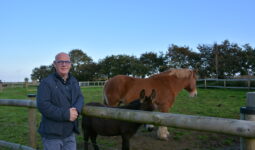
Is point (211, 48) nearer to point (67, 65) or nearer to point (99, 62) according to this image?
point (99, 62)

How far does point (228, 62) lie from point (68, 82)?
133 feet

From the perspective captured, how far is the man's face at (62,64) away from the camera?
296 centimetres

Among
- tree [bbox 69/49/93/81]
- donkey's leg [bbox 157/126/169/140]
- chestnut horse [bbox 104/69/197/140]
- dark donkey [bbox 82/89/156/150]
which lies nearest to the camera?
dark donkey [bbox 82/89/156/150]

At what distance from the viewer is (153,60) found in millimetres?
56406

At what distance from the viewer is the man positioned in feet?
9.24

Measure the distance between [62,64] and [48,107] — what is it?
0.51 meters

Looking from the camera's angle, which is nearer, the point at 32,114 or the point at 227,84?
the point at 32,114

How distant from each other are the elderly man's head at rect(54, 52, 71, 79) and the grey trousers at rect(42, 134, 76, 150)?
2.45ft

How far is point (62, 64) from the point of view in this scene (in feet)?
9.71

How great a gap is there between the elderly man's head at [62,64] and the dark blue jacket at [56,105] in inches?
2.9

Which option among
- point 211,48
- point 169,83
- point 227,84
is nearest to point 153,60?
point 211,48

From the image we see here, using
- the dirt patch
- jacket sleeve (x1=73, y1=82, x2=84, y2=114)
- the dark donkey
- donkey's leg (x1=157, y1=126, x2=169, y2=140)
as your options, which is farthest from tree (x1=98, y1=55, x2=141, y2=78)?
jacket sleeve (x1=73, y1=82, x2=84, y2=114)

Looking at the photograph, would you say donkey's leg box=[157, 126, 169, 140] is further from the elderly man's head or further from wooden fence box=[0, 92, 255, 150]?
the elderly man's head

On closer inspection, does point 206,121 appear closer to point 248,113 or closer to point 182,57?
point 248,113
